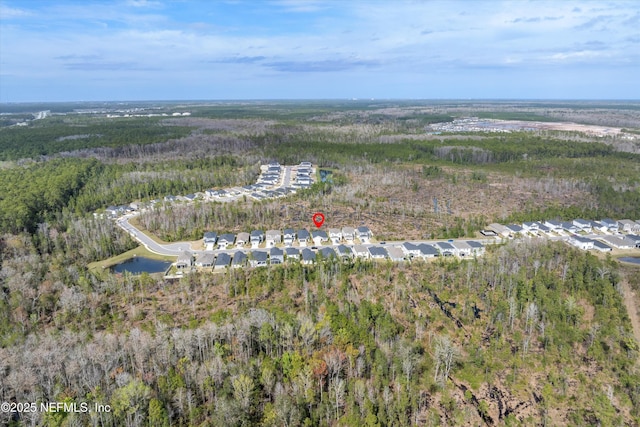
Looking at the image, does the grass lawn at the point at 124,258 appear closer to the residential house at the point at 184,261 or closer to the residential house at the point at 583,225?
the residential house at the point at 184,261

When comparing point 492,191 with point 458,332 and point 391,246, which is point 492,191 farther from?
point 458,332

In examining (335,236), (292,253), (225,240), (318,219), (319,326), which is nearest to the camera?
(319,326)

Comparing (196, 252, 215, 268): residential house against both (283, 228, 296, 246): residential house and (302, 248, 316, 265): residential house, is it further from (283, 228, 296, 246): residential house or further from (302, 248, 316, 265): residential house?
(302, 248, 316, 265): residential house

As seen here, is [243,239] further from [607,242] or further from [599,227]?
[599,227]

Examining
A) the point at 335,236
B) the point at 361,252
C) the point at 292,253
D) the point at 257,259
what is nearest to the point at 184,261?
the point at 257,259

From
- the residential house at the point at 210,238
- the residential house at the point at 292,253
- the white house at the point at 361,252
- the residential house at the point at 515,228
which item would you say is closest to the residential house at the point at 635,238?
the residential house at the point at 515,228

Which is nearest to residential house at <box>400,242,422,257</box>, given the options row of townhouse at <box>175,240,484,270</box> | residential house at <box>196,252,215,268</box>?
row of townhouse at <box>175,240,484,270</box>
